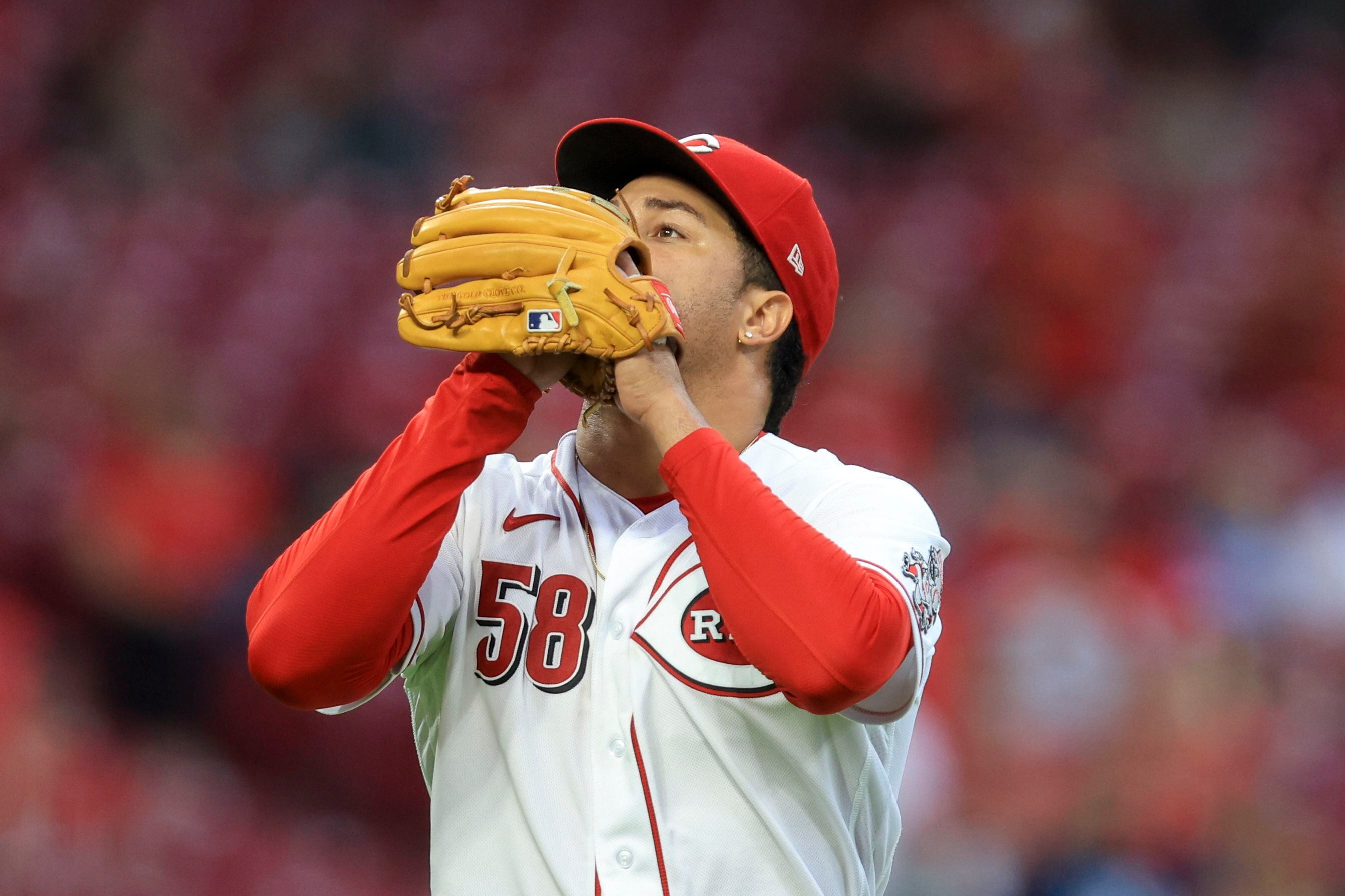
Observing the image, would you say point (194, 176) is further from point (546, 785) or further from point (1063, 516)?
point (546, 785)

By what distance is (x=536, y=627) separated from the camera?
1.67m

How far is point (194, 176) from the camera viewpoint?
16.0ft

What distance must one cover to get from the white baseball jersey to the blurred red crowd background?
4.24ft

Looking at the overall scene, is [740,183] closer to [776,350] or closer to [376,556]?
[776,350]

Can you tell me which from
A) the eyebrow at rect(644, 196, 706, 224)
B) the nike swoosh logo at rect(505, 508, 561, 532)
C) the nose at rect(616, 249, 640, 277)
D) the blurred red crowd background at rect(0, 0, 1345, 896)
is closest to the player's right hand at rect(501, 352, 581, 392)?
the nose at rect(616, 249, 640, 277)

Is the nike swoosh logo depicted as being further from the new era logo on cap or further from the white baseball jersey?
the new era logo on cap

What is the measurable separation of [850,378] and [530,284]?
3140 millimetres

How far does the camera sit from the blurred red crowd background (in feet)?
11.8

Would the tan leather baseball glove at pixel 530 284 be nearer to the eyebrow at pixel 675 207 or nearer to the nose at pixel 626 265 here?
the nose at pixel 626 265

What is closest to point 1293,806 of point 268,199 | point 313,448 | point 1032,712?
point 1032,712

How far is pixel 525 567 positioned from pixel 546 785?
30cm

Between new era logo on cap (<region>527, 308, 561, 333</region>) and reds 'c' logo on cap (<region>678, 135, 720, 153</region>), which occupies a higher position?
reds 'c' logo on cap (<region>678, 135, 720, 153</region>)

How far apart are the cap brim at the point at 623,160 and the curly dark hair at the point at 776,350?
0.04 m

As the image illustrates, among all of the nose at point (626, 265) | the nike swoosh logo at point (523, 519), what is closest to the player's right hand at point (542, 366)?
the nose at point (626, 265)
